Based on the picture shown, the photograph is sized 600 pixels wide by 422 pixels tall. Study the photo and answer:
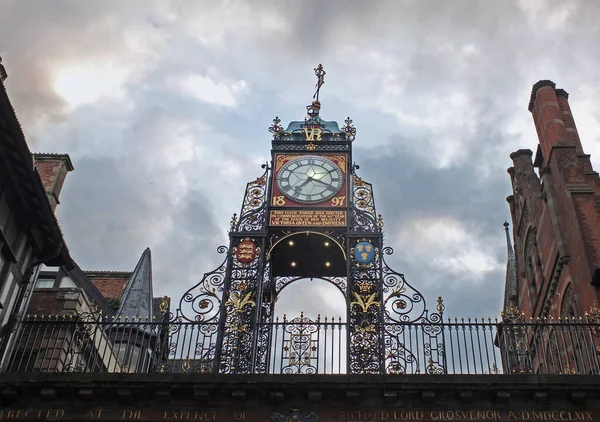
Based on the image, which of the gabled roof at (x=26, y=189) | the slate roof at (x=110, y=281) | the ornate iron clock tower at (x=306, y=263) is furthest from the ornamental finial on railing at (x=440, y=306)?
the slate roof at (x=110, y=281)

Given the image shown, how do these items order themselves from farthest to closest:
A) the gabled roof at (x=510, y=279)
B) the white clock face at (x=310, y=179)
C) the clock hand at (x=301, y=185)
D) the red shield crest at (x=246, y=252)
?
1. the gabled roof at (x=510, y=279)
2. the clock hand at (x=301, y=185)
3. the white clock face at (x=310, y=179)
4. the red shield crest at (x=246, y=252)

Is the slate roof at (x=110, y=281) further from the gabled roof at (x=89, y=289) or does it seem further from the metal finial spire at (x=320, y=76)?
the metal finial spire at (x=320, y=76)

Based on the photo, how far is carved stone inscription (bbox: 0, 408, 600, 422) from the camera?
591 inches

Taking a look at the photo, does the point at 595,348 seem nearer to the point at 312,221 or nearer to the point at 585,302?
the point at 585,302

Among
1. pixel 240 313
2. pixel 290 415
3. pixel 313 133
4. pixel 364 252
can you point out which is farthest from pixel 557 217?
pixel 290 415

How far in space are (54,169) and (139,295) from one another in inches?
304

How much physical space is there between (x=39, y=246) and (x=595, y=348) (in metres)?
14.4

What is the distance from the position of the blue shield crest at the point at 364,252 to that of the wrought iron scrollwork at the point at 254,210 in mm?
2906

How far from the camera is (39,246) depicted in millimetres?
19188

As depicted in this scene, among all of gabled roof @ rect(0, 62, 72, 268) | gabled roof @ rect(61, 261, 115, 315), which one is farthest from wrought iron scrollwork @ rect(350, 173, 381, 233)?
gabled roof @ rect(61, 261, 115, 315)

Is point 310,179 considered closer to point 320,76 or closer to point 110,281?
point 320,76

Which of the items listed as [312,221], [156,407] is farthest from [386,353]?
[156,407]

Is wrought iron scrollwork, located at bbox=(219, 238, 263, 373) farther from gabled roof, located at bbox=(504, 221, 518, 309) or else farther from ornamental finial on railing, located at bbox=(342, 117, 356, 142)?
gabled roof, located at bbox=(504, 221, 518, 309)

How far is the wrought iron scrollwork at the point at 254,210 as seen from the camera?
2102 centimetres
